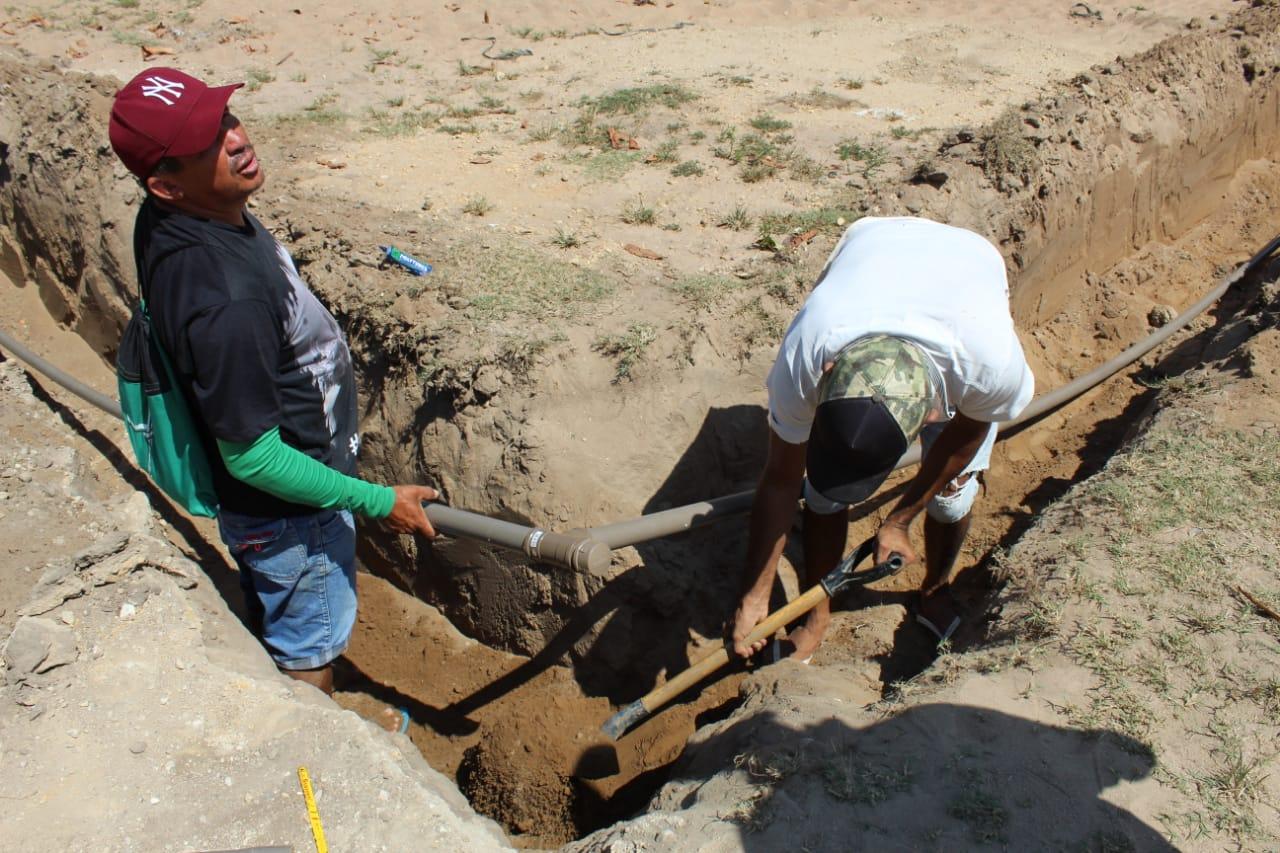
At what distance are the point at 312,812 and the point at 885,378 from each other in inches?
72.4

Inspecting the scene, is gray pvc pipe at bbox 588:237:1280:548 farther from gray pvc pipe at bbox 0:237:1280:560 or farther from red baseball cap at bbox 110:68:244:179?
red baseball cap at bbox 110:68:244:179

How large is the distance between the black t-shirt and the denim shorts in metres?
0.33

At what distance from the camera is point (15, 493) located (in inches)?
122

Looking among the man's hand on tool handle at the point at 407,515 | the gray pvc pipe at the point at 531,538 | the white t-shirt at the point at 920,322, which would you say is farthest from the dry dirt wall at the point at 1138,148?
the man's hand on tool handle at the point at 407,515

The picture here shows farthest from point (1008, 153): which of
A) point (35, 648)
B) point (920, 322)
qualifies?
point (35, 648)

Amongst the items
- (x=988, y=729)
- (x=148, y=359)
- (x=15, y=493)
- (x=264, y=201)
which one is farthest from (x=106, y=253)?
(x=988, y=729)

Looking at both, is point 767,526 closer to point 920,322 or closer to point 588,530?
point 588,530

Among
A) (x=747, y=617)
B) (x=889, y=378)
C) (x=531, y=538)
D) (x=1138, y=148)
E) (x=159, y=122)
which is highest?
(x=159, y=122)

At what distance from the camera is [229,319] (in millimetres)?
2002

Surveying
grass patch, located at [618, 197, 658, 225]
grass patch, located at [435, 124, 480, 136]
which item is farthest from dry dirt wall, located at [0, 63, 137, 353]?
grass patch, located at [618, 197, 658, 225]

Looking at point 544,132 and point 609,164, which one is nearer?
point 609,164

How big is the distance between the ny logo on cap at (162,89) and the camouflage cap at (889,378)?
1.71 metres

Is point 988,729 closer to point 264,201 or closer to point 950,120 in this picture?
point 264,201

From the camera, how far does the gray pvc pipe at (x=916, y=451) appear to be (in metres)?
3.17
